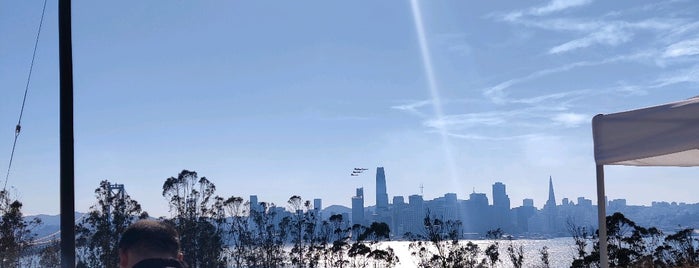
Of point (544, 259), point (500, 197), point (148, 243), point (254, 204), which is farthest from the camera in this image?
point (500, 197)

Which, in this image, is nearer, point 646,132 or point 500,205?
point 646,132

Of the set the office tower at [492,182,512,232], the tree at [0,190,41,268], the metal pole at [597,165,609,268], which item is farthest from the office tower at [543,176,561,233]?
the metal pole at [597,165,609,268]

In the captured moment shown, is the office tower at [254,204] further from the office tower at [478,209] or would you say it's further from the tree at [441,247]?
the office tower at [478,209]

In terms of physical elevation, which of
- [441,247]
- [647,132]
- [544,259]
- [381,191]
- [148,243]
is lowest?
[544,259]

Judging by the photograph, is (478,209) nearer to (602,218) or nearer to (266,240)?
(266,240)

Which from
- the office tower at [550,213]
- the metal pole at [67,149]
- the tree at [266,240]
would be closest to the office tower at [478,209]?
the office tower at [550,213]

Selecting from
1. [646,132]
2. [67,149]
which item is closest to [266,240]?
[67,149]

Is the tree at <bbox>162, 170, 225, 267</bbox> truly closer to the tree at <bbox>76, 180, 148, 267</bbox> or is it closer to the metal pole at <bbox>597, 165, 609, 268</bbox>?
the tree at <bbox>76, 180, 148, 267</bbox>

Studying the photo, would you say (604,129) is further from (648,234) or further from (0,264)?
(648,234)
